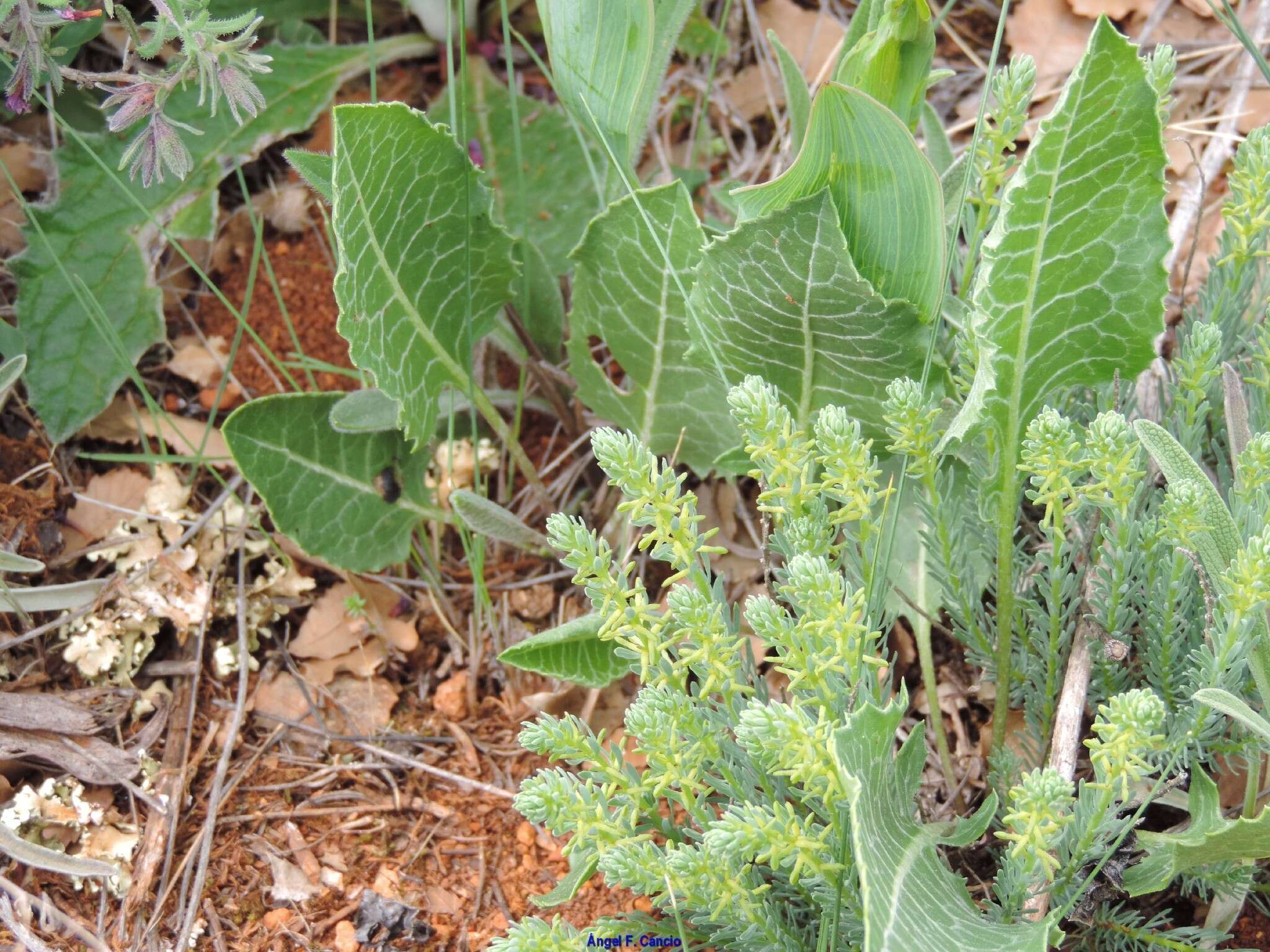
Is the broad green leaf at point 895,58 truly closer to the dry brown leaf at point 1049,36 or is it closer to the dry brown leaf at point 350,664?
the dry brown leaf at point 1049,36

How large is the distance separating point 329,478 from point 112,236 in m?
0.75

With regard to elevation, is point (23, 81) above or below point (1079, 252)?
below

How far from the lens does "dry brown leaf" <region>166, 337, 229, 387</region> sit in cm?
230

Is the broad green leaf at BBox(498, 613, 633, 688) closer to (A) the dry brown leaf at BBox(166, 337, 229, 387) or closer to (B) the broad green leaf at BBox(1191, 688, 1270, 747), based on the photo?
(B) the broad green leaf at BBox(1191, 688, 1270, 747)

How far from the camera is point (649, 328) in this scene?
1941 millimetres

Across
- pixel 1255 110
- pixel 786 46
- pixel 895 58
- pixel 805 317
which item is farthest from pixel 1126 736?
pixel 786 46

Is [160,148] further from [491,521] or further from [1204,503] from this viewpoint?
[1204,503]

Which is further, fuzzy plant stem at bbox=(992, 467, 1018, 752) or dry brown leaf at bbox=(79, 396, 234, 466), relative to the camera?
dry brown leaf at bbox=(79, 396, 234, 466)

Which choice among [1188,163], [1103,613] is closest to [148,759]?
[1103,613]

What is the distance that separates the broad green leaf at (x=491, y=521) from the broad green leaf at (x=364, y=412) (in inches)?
6.5

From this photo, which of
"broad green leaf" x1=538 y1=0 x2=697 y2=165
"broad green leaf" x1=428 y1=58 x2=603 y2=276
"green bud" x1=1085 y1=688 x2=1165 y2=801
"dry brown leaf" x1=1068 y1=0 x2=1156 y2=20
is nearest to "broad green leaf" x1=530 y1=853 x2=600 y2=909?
"green bud" x1=1085 y1=688 x2=1165 y2=801

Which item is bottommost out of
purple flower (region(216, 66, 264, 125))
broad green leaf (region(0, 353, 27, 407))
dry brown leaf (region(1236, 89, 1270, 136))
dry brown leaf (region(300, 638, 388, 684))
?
dry brown leaf (region(300, 638, 388, 684))

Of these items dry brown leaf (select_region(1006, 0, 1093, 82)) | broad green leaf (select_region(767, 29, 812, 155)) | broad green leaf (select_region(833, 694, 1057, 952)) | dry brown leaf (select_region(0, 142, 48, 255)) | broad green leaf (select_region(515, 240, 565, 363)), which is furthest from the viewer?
dry brown leaf (select_region(1006, 0, 1093, 82))

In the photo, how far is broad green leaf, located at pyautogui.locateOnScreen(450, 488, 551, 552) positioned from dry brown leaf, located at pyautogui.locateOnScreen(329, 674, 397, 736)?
330 millimetres
